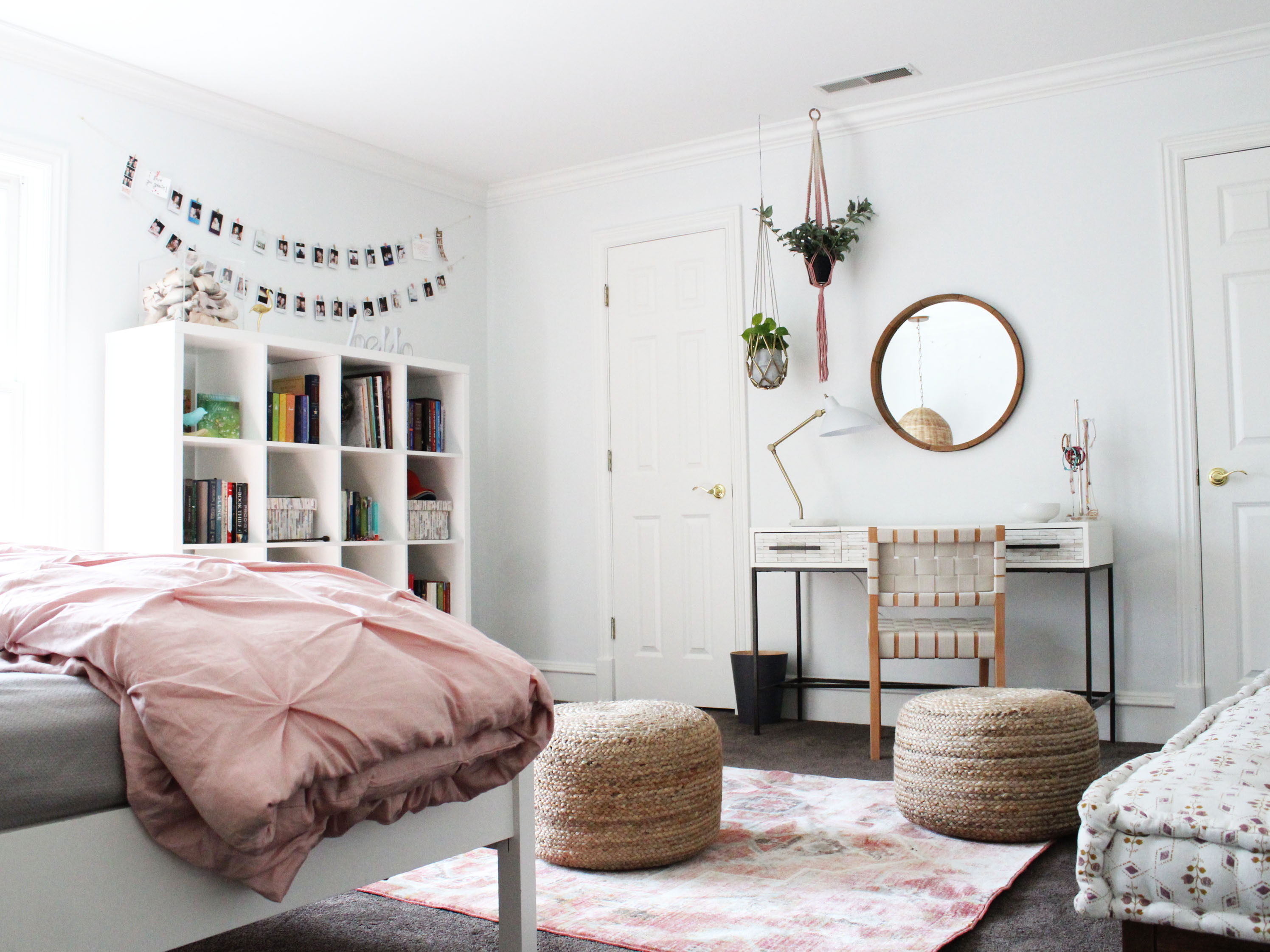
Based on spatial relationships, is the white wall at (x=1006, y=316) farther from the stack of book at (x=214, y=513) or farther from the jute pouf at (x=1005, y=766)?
the stack of book at (x=214, y=513)

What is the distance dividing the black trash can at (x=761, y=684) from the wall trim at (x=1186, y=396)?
1.43m

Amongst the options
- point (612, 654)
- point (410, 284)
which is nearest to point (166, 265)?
point (410, 284)

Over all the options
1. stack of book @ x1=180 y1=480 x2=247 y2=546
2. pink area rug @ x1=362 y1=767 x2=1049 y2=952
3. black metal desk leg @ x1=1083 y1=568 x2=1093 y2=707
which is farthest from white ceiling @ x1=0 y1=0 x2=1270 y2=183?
pink area rug @ x1=362 y1=767 x2=1049 y2=952

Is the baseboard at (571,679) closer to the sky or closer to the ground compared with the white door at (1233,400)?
closer to the ground

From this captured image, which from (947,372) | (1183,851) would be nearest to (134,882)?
(1183,851)

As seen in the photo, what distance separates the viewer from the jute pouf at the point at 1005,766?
98.9 inches

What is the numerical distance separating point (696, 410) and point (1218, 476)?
2.01 metres

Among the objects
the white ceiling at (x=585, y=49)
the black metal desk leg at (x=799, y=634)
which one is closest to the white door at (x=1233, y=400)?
the white ceiling at (x=585, y=49)

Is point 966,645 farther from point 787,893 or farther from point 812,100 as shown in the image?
point 812,100

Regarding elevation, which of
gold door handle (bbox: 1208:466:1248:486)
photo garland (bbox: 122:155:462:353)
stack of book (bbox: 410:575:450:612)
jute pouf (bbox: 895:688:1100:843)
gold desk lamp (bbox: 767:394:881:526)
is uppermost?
photo garland (bbox: 122:155:462:353)

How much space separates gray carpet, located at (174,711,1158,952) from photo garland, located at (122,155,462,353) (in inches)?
102

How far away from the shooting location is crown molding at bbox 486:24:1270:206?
377cm

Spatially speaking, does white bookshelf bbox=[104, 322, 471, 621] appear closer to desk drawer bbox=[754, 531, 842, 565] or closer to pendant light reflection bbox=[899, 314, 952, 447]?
desk drawer bbox=[754, 531, 842, 565]

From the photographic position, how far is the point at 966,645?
3.50 m
